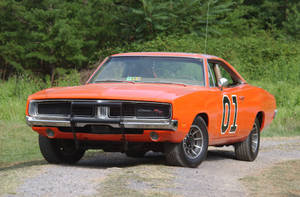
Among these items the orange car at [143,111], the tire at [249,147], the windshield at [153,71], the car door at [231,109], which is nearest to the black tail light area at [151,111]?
the orange car at [143,111]

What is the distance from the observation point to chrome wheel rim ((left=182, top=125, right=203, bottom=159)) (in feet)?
27.9

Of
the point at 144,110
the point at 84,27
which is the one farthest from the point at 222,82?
the point at 84,27

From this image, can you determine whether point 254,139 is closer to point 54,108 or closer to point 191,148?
point 191,148

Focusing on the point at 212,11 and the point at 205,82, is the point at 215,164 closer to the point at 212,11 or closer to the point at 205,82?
the point at 205,82

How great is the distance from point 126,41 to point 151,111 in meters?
22.2

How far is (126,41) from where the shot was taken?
29.9 m

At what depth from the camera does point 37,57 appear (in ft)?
106

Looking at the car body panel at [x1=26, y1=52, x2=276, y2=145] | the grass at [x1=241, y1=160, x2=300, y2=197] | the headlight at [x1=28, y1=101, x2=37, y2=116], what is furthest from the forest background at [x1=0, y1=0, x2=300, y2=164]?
the headlight at [x1=28, y1=101, x2=37, y2=116]

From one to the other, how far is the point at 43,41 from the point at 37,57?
845 mm

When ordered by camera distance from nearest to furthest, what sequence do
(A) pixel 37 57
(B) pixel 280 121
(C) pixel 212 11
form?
(B) pixel 280 121, (C) pixel 212 11, (A) pixel 37 57

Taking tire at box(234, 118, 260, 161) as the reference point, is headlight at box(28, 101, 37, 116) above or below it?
above

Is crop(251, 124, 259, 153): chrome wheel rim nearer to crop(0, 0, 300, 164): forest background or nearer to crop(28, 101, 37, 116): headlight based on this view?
crop(28, 101, 37, 116): headlight

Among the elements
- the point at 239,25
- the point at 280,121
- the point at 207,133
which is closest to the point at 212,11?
the point at 239,25

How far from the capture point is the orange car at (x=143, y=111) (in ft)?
25.9
